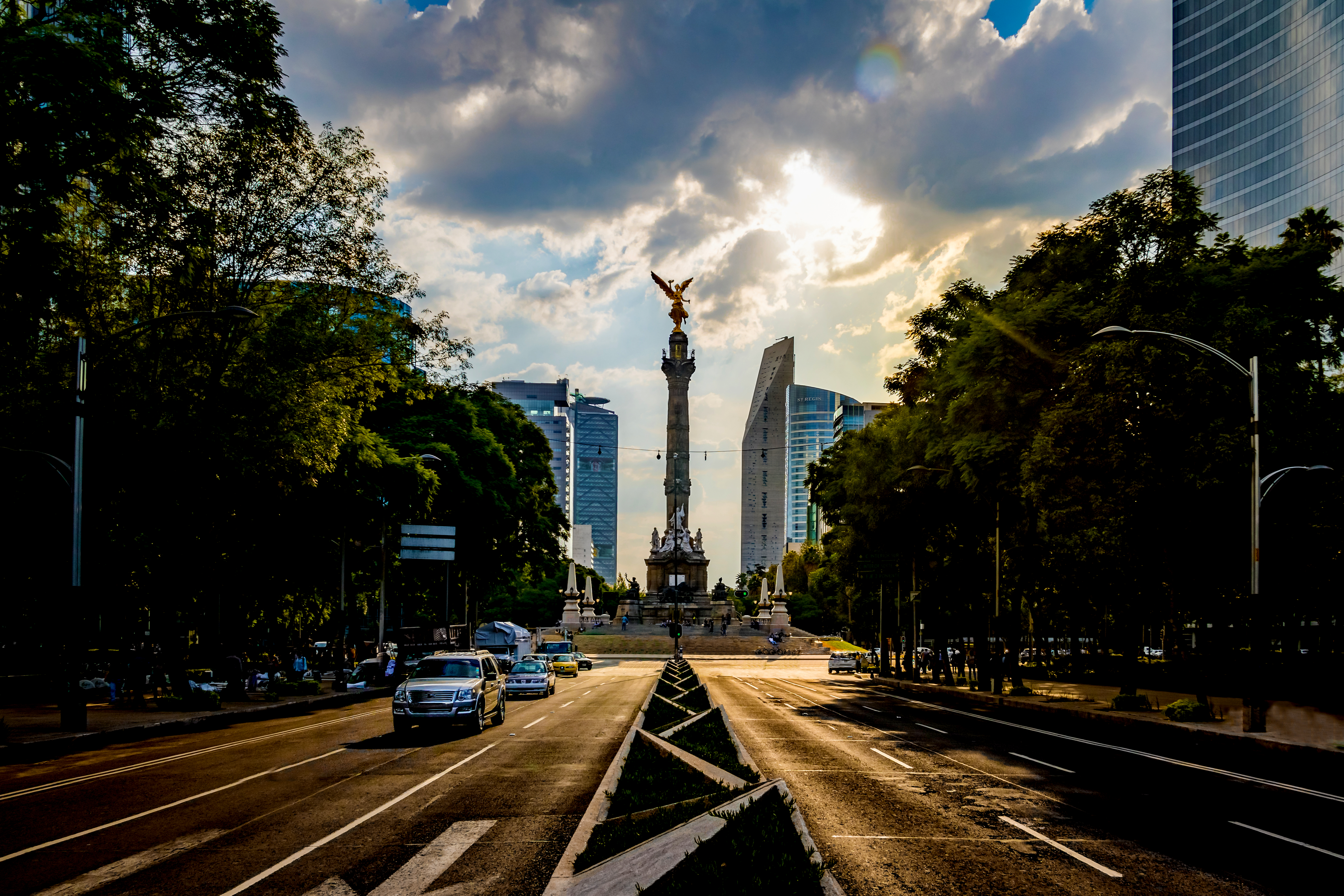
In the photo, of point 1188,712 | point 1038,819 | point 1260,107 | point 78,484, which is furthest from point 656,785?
point 1260,107

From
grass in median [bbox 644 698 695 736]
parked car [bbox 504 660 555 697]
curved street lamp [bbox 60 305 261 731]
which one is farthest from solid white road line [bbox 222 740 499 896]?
parked car [bbox 504 660 555 697]

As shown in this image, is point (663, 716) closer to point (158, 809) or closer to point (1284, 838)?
point (158, 809)

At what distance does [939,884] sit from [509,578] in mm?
56316

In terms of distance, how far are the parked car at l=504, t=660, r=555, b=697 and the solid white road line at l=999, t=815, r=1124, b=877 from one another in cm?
2775

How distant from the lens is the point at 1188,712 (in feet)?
87.1

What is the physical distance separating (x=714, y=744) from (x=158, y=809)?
781 cm

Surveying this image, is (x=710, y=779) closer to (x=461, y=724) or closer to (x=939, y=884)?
(x=939, y=884)

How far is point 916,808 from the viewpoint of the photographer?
13.3m

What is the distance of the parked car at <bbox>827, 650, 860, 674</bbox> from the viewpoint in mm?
65438

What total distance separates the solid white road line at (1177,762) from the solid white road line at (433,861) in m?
11.9

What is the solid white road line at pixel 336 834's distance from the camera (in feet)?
30.3

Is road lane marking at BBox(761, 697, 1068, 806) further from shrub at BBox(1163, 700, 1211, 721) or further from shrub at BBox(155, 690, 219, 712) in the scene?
shrub at BBox(155, 690, 219, 712)

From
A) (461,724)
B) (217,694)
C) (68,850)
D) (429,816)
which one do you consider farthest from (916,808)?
(217,694)

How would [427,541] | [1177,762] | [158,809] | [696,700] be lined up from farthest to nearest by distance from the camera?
1. [427,541]
2. [696,700]
3. [1177,762]
4. [158,809]
